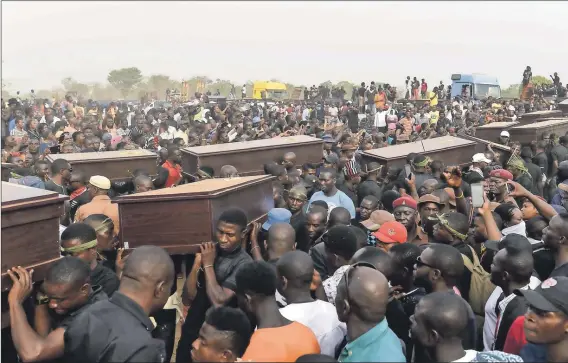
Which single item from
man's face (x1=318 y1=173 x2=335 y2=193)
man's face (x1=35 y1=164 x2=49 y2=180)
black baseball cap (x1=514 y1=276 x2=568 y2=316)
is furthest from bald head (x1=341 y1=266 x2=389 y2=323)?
man's face (x1=35 y1=164 x2=49 y2=180)

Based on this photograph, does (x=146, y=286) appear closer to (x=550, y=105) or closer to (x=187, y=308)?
(x=187, y=308)

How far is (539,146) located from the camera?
954 centimetres

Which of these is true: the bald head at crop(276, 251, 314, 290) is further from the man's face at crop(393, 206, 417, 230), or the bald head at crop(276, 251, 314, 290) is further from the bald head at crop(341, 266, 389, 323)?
the man's face at crop(393, 206, 417, 230)

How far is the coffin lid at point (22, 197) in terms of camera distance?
3.26 m

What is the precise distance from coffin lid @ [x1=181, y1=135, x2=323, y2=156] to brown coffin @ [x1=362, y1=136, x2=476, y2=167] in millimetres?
1262

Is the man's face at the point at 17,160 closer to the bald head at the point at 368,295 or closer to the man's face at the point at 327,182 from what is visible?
the man's face at the point at 327,182

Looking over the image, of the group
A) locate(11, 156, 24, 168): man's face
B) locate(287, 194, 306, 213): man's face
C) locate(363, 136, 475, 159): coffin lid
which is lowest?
locate(287, 194, 306, 213): man's face

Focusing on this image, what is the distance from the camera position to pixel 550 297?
2832 mm

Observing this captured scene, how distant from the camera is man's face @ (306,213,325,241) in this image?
499 cm

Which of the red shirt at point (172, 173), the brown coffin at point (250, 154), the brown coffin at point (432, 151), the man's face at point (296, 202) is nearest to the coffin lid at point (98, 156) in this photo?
the red shirt at point (172, 173)

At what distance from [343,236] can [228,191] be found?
106 cm

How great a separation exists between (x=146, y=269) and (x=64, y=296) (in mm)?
520

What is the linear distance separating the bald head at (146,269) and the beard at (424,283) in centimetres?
150

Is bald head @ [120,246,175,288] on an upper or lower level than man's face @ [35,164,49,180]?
upper
